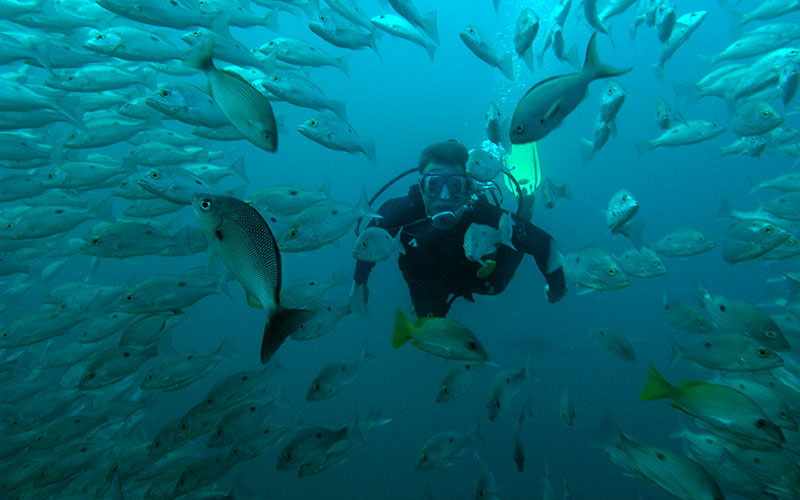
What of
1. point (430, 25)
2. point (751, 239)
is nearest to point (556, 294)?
point (751, 239)

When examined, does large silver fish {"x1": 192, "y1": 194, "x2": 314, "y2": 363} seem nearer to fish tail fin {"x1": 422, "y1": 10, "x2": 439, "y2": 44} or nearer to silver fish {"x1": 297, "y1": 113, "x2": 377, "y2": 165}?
silver fish {"x1": 297, "y1": 113, "x2": 377, "y2": 165}

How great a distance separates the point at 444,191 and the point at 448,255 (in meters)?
1.01

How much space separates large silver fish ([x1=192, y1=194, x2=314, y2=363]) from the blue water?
6.74 ft

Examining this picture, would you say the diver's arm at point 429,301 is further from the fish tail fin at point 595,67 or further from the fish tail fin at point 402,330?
the fish tail fin at point 595,67

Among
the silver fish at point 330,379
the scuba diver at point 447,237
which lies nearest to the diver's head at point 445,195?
the scuba diver at point 447,237

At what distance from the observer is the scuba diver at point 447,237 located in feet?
15.6

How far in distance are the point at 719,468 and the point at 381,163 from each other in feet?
154

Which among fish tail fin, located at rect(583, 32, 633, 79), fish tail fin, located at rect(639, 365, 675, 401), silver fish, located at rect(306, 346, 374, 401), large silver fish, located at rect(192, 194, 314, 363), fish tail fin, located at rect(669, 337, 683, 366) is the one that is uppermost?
fish tail fin, located at rect(583, 32, 633, 79)

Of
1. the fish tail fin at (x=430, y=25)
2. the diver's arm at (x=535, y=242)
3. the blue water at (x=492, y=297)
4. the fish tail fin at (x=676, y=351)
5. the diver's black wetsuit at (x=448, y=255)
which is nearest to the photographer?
the fish tail fin at (x=676, y=351)

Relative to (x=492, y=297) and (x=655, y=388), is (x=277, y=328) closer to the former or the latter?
(x=655, y=388)

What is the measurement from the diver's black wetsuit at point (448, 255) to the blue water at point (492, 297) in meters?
1.20

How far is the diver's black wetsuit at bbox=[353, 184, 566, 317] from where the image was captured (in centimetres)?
518

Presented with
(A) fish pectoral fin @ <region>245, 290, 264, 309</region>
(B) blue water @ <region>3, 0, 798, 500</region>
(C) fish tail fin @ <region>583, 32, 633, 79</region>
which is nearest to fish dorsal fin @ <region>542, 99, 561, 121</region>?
(C) fish tail fin @ <region>583, 32, 633, 79</region>

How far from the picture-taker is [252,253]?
1349mm
